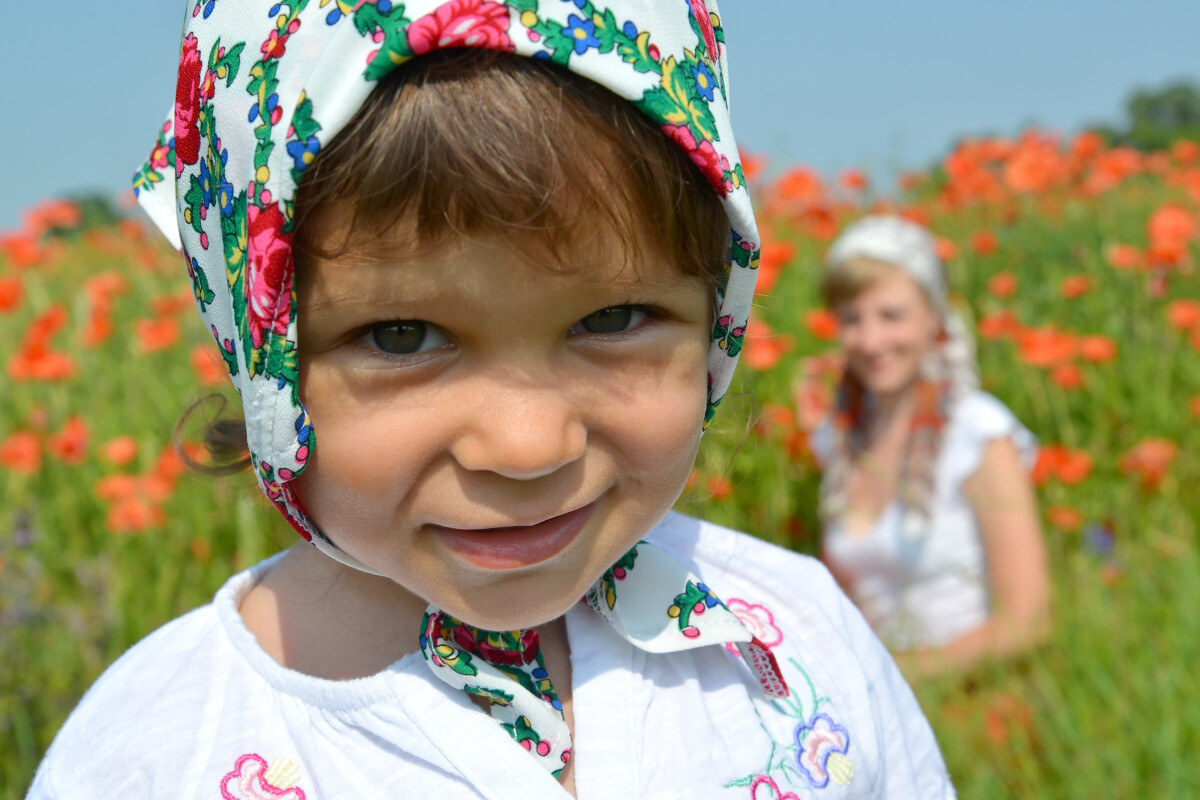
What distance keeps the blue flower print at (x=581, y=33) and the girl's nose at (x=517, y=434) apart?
10.4 inches

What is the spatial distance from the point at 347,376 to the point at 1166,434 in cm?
347

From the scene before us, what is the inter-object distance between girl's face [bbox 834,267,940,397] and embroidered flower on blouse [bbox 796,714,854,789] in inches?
92.0

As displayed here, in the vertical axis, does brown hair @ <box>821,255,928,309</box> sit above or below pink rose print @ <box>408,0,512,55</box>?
below

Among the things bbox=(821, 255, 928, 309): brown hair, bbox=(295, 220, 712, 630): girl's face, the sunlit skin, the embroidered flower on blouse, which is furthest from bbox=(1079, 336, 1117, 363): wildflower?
bbox=(295, 220, 712, 630): girl's face

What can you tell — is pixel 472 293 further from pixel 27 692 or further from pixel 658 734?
pixel 27 692

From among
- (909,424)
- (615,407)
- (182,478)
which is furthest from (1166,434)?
(615,407)

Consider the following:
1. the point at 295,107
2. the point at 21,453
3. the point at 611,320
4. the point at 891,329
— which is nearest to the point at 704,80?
the point at 611,320

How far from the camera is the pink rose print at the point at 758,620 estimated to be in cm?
117

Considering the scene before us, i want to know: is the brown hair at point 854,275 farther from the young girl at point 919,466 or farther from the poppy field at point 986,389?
the poppy field at point 986,389

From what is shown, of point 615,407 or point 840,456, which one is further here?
point 840,456

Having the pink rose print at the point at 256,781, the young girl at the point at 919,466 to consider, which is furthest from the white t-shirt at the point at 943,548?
the pink rose print at the point at 256,781

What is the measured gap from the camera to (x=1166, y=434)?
3588mm

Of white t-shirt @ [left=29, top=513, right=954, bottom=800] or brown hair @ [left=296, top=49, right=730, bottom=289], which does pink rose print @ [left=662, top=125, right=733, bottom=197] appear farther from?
white t-shirt @ [left=29, top=513, right=954, bottom=800]

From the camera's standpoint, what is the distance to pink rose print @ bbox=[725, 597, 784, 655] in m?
1.17
